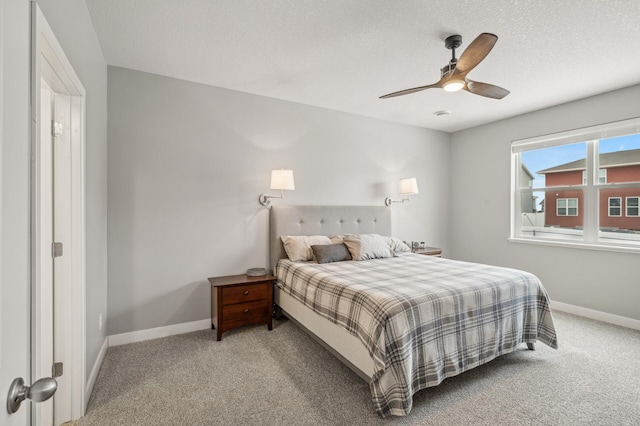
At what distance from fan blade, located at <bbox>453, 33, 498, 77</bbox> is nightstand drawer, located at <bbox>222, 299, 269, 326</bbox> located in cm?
275

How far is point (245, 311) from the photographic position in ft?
10.2

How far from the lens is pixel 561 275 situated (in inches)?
155

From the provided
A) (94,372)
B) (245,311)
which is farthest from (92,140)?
(245,311)

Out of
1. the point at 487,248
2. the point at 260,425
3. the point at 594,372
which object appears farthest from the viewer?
the point at 487,248

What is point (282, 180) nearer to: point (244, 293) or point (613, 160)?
point (244, 293)

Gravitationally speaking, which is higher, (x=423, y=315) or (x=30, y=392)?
(x=30, y=392)

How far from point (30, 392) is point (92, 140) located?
219 cm

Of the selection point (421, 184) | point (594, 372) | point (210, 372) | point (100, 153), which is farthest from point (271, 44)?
point (594, 372)

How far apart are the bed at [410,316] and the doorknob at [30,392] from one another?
1.62 meters

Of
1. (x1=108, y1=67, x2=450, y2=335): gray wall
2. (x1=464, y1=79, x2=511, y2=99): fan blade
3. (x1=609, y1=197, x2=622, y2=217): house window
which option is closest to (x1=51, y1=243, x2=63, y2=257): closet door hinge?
(x1=108, y1=67, x2=450, y2=335): gray wall

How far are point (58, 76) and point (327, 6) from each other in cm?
168

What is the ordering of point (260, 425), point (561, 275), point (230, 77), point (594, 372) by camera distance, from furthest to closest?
1. point (561, 275)
2. point (230, 77)
3. point (594, 372)
4. point (260, 425)

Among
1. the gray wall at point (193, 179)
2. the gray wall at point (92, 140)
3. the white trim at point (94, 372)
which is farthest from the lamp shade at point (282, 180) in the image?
the white trim at point (94, 372)

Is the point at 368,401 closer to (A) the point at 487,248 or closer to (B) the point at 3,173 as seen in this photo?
(B) the point at 3,173
